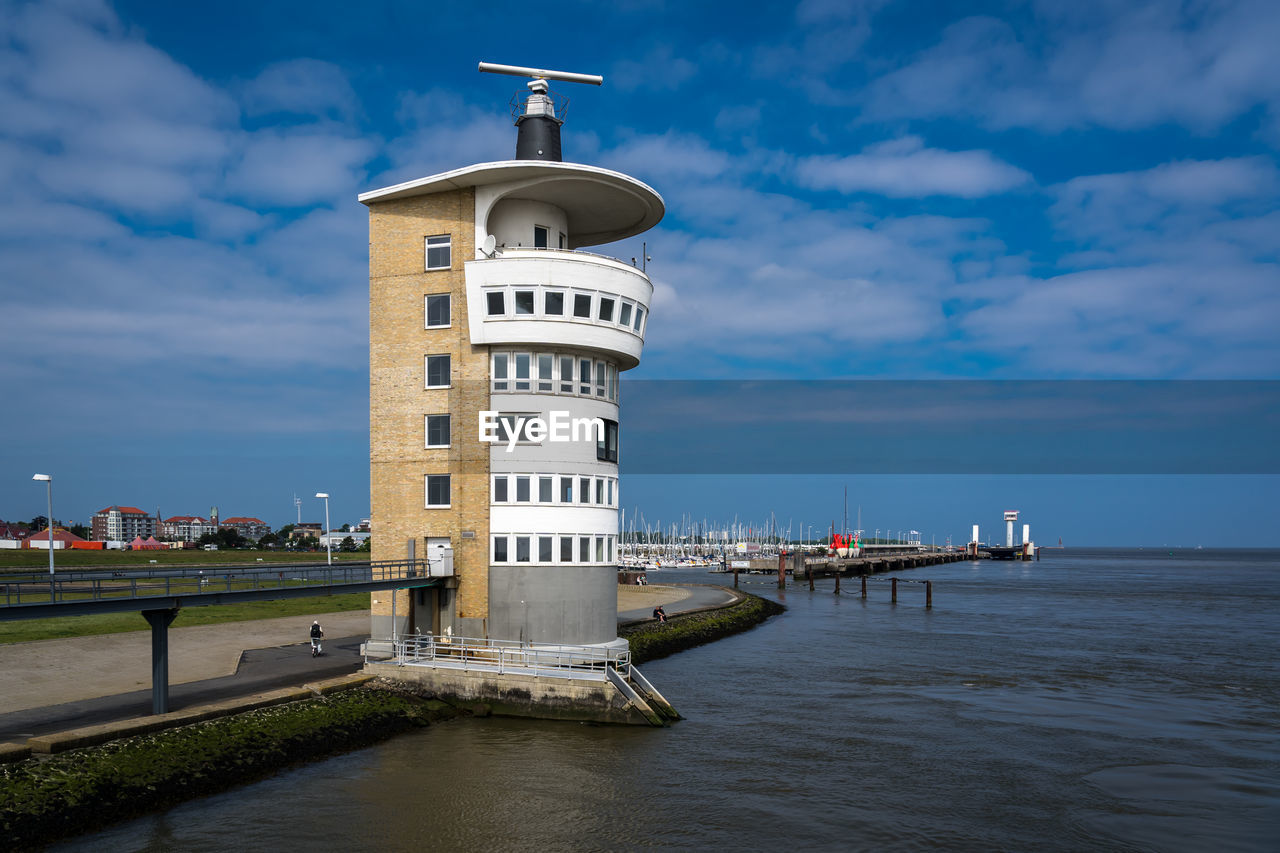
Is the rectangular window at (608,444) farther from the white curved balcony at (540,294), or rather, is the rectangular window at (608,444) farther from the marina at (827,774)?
the marina at (827,774)

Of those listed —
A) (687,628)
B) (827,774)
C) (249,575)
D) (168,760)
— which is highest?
(249,575)

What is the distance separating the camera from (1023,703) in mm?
39625

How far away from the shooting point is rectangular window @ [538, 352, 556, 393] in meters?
35.9

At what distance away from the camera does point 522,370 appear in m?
35.9

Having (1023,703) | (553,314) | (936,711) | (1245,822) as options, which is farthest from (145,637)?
(1245,822)

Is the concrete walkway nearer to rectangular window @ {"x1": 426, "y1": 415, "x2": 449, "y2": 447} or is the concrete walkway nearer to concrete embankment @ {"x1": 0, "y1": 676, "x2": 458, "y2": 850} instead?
concrete embankment @ {"x1": 0, "y1": 676, "x2": 458, "y2": 850}

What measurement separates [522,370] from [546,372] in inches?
37.6

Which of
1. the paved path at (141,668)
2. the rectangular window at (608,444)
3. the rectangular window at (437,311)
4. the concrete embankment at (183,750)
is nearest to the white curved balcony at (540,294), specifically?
the rectangular window at (437,311)

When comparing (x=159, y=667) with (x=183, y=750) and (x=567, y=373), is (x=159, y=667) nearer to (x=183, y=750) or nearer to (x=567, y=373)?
(x=183, y=750)

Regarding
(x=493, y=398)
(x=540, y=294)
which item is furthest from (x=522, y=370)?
(x=540, y=294)

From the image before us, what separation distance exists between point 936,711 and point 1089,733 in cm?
564

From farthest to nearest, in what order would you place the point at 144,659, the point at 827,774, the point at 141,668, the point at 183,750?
the point at 144,659 → the point at 141,668 → the point at 827,774 → the point at 183,750

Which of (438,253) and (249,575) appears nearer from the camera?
(249,575)

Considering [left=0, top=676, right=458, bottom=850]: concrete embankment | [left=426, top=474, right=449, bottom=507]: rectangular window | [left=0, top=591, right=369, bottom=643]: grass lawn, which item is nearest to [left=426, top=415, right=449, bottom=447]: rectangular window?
[left=426, top=474, right=449, bottom=507]: rectangular window
